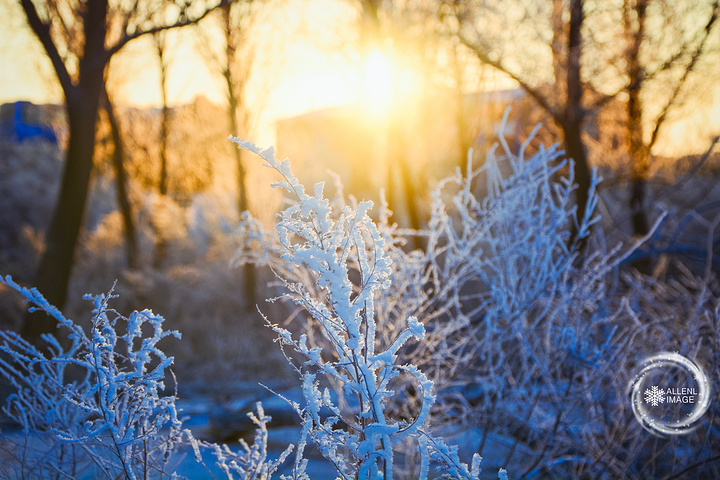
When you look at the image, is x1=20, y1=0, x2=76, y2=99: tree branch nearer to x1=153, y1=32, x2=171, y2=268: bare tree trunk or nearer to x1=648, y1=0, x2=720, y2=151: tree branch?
x1=153, y1=32, x2=171, y2=268: bare tree trunk

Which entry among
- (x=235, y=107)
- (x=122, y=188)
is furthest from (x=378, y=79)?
(x=122, y=188)

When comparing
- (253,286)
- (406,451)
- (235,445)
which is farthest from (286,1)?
(406,451)

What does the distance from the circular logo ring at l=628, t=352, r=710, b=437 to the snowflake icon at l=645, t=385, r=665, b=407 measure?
43 millimetres

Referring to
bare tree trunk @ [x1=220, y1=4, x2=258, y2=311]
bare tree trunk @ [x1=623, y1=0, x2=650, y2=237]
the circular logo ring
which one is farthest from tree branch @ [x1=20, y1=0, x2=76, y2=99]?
bare tree trunk @ [x1=623, y1=0, x2=650, y2=237]

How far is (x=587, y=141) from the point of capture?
9.54 metres

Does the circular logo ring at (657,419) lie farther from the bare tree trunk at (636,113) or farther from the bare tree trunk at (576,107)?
the bare tree trunk at (636,113)

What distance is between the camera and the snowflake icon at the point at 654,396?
3.40 metres

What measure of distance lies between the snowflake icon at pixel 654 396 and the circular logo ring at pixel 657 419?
0.04m

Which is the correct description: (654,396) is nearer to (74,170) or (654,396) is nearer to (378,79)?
(74,170)

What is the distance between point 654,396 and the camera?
3.44 metres

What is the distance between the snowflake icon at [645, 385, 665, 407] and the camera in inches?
134

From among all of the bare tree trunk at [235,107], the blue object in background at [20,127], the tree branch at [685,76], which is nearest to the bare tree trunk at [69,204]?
the bare tree trunk at [235,107]

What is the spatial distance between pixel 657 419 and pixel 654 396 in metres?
0.15

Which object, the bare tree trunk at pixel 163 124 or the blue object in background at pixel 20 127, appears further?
the blue object in background at pixel 20 127
